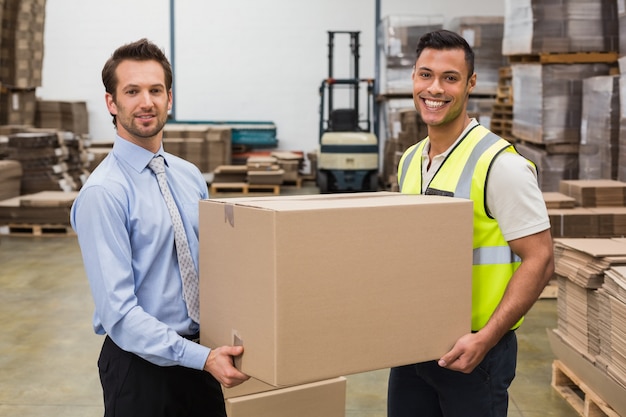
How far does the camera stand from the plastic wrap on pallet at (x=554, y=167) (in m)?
7.80

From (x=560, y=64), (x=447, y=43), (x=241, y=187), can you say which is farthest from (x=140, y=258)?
(x=241, y=187)

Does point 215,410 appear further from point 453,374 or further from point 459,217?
point 459,217

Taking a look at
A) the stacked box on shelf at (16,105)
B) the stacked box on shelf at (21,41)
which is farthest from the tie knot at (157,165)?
the stacked box on shelf at (16,105)

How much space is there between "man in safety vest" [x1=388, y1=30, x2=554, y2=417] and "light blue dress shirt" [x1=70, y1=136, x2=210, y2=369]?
2.37 ft

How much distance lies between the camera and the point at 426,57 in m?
2.39

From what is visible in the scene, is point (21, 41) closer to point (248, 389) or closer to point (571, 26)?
point (571, 26)

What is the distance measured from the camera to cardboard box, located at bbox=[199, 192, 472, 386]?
Answer: 1.83 metres

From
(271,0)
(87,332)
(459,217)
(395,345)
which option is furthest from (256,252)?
(271,0)

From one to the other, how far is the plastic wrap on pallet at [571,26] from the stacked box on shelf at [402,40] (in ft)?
18.3

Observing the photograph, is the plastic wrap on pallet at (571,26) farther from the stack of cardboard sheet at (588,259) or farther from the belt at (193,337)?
the belt at (193,337)

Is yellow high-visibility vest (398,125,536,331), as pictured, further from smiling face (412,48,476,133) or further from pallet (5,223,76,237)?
pallet (5,223,76,237)

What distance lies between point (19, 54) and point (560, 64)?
798 cm

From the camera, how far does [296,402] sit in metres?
2.92

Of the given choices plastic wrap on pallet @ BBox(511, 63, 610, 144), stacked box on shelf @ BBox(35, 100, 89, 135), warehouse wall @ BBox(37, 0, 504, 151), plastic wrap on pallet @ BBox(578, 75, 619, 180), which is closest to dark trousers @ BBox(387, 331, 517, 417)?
plastic wrap on pallet @ BBox(578, 75, 619, 180)
